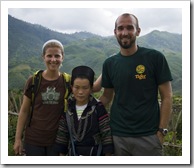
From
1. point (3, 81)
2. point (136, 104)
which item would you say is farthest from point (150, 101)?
point (3, 81)

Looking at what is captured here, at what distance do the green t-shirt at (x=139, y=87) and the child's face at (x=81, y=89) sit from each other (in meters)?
0.26

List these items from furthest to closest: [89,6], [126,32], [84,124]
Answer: [89,6] → [84,124] → [126,32]

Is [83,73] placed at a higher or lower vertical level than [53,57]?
lower

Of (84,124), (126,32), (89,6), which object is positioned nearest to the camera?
(126,32)

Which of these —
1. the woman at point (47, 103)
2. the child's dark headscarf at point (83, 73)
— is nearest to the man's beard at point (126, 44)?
the child's dark headscarf at point (83, 73)

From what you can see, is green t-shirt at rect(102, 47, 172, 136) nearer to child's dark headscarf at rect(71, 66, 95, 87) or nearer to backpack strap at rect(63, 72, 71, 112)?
child's dark headscarf at rect(71, 66, 95, 87)

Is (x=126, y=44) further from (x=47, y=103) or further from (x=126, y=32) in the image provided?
(x=47, y=103)

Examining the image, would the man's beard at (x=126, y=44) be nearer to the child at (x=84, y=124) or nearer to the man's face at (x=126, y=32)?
the man's face at (x=126, y=32)

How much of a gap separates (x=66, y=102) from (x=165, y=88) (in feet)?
2.79

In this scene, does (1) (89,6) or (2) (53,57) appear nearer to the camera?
(2) (53,57)

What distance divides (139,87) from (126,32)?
1.50 feet

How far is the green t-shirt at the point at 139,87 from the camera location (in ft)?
6.93

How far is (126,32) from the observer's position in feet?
6.93

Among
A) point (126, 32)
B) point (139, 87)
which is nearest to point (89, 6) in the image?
point (126, 32)
